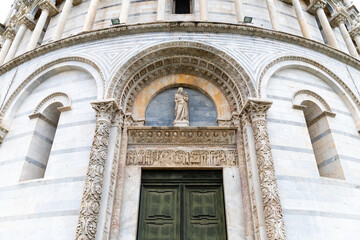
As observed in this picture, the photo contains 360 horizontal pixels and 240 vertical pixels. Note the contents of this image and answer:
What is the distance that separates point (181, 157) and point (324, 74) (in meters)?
5.62

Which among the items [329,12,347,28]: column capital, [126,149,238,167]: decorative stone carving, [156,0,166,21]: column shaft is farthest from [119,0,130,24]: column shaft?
[329,12,347,28]: column capital

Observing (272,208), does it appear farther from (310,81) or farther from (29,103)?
(29,103)

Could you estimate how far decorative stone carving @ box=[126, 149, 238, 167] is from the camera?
7.39 meters

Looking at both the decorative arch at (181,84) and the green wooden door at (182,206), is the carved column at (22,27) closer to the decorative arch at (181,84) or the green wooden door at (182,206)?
the decorative arch at (181,84)

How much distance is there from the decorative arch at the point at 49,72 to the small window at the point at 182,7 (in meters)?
4.73

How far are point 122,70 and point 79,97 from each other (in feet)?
5.10

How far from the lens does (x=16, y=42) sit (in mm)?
12086

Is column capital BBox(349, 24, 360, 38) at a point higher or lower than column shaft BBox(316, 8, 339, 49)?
higher

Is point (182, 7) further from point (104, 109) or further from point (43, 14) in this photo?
point (104, 109)

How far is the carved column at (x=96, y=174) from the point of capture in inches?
226

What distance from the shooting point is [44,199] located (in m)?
6.64

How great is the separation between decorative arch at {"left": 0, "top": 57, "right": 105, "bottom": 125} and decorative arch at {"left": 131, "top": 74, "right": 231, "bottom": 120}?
143 centimetres

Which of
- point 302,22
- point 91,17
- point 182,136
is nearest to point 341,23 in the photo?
point 302,22

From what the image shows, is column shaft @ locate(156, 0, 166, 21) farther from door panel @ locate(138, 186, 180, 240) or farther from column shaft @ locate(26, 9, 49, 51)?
door panel @ locate(138, 186, 180, 240)
